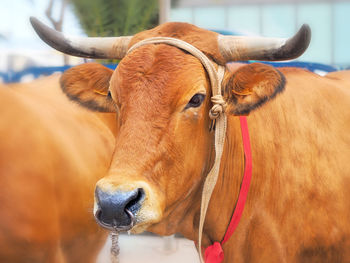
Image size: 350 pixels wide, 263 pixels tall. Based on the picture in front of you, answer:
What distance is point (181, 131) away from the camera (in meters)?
1.76

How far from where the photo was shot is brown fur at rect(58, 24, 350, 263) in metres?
1.69

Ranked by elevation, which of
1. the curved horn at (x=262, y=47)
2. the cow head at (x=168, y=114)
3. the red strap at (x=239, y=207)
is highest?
the curved horn at (x=262, y=47)

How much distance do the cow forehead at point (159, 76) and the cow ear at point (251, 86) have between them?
0.19m

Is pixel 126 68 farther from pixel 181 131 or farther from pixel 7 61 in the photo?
pixel 7 61

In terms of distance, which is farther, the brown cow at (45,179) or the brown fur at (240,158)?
the brown cow at (45,179)

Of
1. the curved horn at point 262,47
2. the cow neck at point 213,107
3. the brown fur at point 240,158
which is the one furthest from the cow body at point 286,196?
the curved horn at point 262,47

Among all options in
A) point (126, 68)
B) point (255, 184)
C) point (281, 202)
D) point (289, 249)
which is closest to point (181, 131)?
point (126, 68)

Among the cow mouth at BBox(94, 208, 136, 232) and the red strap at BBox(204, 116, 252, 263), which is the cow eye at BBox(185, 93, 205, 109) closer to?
the red strap at BBox(204, 116, 252, 263)

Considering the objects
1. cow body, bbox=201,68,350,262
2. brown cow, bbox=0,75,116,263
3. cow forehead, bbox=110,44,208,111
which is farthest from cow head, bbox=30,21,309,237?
brown cow, bbox=0,75,116,263

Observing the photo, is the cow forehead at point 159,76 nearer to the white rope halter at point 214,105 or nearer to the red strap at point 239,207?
the white rope halter at point 214,105

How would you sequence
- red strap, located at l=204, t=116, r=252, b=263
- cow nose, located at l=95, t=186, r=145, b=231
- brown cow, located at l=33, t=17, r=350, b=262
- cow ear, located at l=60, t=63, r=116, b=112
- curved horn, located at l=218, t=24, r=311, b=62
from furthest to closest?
cow ear, located at l=60, t=63, r=116, b=112 < red strap, located at l=204, t=116, r=252, b=263 < curved horn, located at l=218, t=24, r=311, b=62 < brown cow, located at l=33, t=17, r=350, b=262 < cow nose, located at l=95, t=186, r=145, b=231

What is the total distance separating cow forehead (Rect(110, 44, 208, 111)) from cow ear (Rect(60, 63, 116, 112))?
42cm

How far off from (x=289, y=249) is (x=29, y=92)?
7.03ft

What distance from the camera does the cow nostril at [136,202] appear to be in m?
1.53
